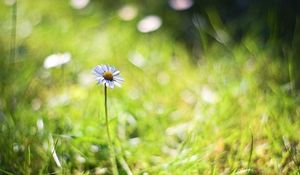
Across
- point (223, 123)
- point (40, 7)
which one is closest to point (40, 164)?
point (223, 123)

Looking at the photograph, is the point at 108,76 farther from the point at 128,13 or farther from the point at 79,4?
the point at 79,4

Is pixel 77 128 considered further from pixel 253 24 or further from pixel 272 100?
pixel 253 24

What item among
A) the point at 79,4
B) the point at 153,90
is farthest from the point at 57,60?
the point at 79,4

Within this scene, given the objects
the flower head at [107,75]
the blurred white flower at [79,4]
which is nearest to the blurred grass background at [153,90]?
the blurred white flower at [79,4]

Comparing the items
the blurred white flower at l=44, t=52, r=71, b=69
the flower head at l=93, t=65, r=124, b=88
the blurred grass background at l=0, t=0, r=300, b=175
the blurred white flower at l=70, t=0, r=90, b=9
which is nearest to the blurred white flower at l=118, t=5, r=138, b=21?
the blurred grass background at l=0, t=0, r=300, b=175

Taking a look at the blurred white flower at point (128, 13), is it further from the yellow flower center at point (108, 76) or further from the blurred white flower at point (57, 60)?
the yellow flower center at point (108, 76)

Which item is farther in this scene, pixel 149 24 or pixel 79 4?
pixel 79 4
